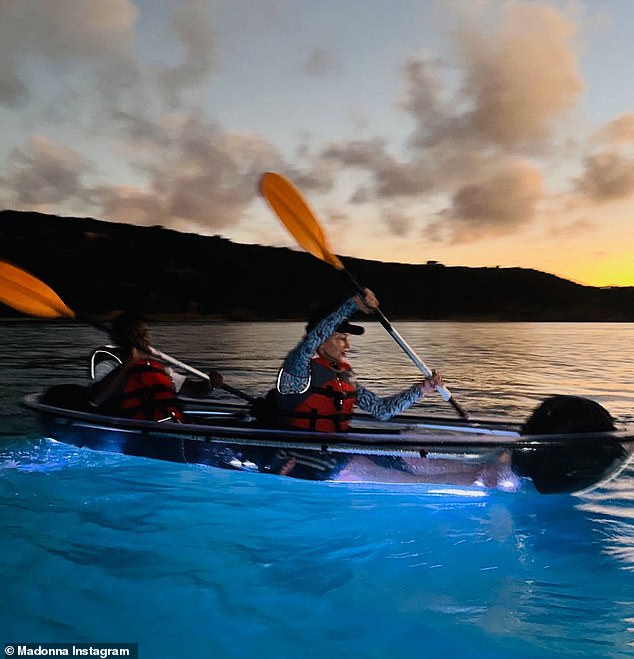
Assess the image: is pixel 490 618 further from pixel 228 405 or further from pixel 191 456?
pixel 228 405

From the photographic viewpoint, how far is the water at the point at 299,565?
355 centimetres

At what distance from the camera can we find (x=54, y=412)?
6578 mm

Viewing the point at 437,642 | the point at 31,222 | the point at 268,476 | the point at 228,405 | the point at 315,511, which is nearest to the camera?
the point at 437,642

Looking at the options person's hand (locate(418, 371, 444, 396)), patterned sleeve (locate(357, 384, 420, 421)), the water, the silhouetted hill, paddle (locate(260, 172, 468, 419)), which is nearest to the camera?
the water

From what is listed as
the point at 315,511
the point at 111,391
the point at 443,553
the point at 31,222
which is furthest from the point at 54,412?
the point at 31,222

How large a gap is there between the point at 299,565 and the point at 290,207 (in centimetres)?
392

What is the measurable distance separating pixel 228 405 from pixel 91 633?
442 centimetres

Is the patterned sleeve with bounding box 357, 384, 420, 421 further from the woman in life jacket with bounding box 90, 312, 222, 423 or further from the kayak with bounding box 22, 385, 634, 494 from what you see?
the woman in life jacket with bounding box 90, 312, 222, 423

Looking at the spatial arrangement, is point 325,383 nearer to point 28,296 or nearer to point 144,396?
point 144,396

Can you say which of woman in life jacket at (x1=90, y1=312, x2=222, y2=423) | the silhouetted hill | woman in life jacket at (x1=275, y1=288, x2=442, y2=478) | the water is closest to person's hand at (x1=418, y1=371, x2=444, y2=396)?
woman in life jacket at (x1=275, y1=288, x2=442, y2=478)

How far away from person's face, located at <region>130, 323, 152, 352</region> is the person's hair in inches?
1.2

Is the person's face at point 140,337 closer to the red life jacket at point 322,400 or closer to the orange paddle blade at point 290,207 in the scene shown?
the red life jacket at point 322,400

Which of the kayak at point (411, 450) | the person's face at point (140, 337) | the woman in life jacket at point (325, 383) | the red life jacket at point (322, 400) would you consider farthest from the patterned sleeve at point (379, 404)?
the person's face at point (140, 337)

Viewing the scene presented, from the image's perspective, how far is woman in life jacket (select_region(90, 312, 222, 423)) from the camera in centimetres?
628
